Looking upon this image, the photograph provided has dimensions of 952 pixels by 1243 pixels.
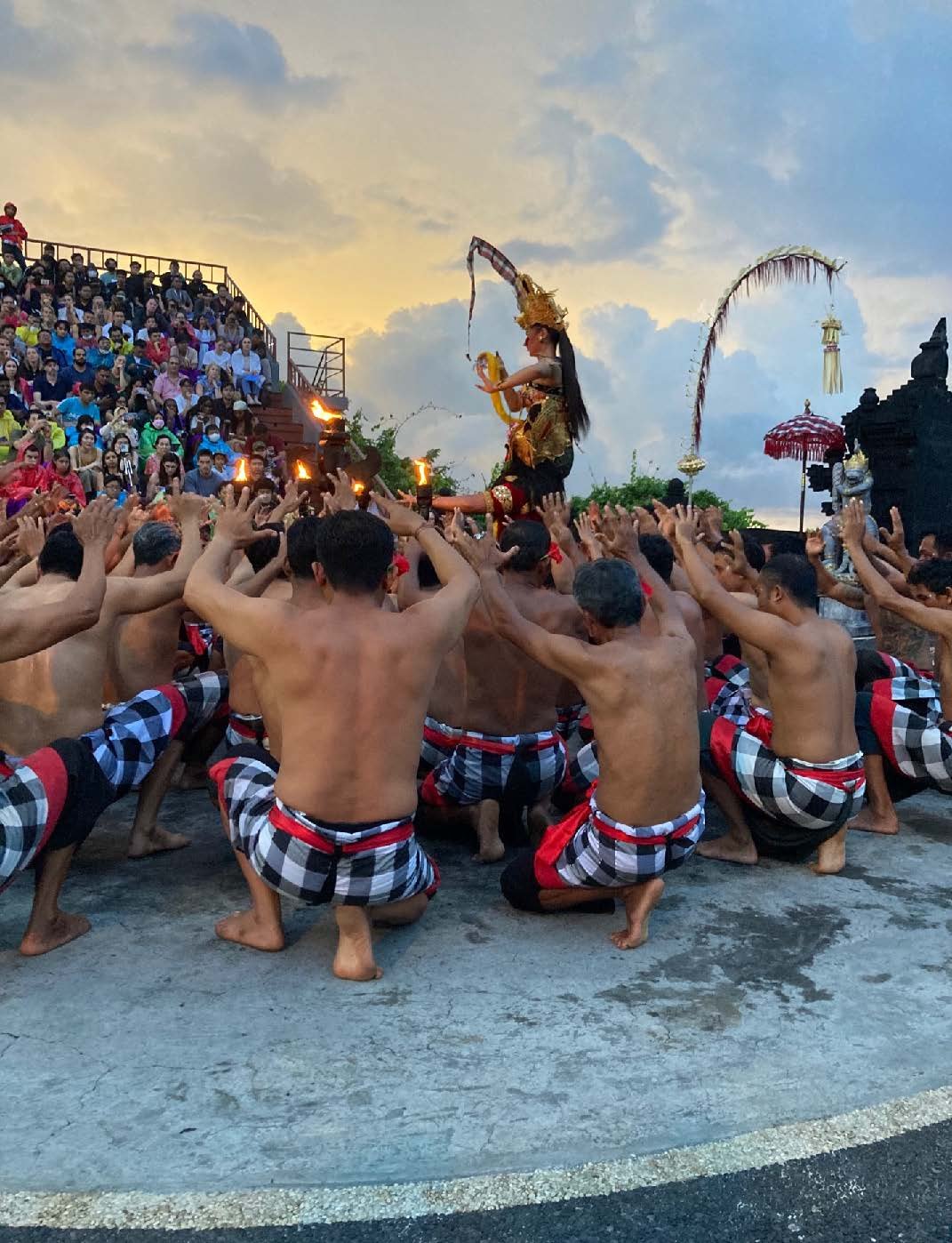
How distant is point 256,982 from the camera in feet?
10.7

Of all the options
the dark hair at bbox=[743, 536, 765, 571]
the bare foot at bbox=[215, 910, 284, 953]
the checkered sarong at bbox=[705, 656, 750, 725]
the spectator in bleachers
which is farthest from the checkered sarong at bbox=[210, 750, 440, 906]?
the spectator in bleachers

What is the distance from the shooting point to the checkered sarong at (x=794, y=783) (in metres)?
4.34

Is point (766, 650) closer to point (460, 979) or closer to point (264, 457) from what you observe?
point (460, 979)

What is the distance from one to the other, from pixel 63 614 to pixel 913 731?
3.94 metres

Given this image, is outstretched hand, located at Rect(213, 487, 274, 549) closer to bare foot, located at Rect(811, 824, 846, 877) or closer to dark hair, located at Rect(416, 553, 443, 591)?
dark hair, located at Rect(416, 553, 443, 591)

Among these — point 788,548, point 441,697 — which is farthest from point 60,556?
point 788,548

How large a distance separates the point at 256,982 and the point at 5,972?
0.83m

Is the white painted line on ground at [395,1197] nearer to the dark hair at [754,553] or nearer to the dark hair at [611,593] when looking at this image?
the dark hair at [611,593]

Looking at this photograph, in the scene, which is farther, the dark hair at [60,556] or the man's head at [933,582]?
the man's head at [933,582]

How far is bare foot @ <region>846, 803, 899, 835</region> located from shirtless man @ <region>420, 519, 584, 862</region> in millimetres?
1605

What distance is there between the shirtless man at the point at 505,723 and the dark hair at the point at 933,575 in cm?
191

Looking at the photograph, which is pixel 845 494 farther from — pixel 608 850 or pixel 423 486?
pixel 608 850

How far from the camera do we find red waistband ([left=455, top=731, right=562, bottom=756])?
4.66 meters

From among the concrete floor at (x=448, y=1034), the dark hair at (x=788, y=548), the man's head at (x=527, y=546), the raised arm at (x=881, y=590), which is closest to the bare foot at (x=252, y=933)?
the concrete floor at (x=448, y=1034)
